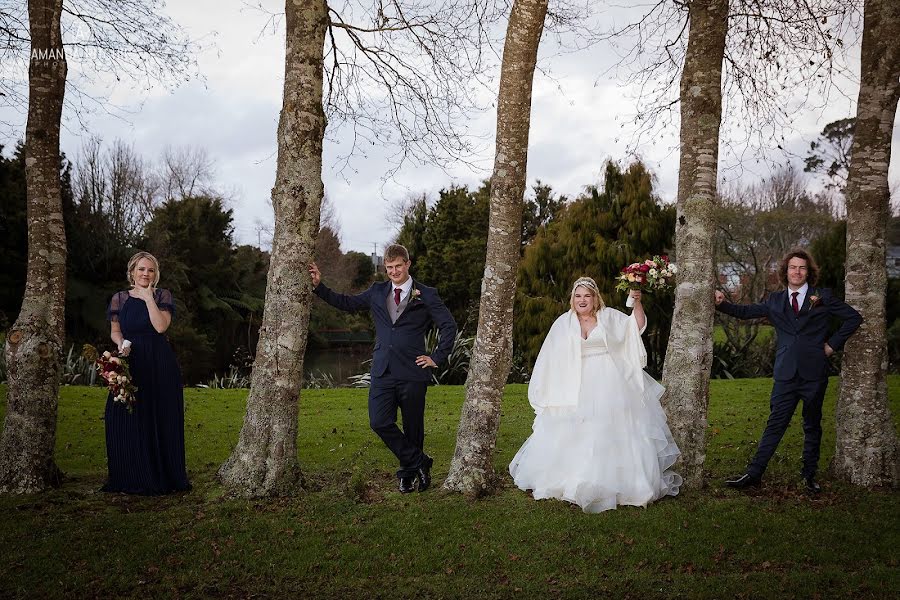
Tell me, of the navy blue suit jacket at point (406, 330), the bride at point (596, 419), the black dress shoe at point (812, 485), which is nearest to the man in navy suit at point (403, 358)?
the navy blue suit jacket at point (406, 330)

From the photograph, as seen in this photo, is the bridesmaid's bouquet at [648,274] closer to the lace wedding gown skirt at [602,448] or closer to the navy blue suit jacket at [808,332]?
the lace wedding gown skirt at [602,448]

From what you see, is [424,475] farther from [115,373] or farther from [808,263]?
[808,263]

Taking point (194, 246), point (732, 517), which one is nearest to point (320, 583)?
point (732, 517)

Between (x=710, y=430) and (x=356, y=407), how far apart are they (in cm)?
549

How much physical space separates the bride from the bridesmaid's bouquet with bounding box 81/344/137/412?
131 inches

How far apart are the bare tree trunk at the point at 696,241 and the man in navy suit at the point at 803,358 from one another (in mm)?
424

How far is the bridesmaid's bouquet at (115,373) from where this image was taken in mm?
6055

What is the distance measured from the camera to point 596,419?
6.20m

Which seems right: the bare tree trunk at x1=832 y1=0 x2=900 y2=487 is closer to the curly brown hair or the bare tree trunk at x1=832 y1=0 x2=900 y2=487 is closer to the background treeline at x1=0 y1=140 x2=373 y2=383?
the curly brown hair

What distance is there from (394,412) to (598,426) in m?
1.72

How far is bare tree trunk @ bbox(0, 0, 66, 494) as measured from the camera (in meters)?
6.26

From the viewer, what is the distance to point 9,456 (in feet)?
20.5

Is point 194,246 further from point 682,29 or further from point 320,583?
point 320,583

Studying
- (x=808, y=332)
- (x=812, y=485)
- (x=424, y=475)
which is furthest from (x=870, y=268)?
(x=424, y=475)
